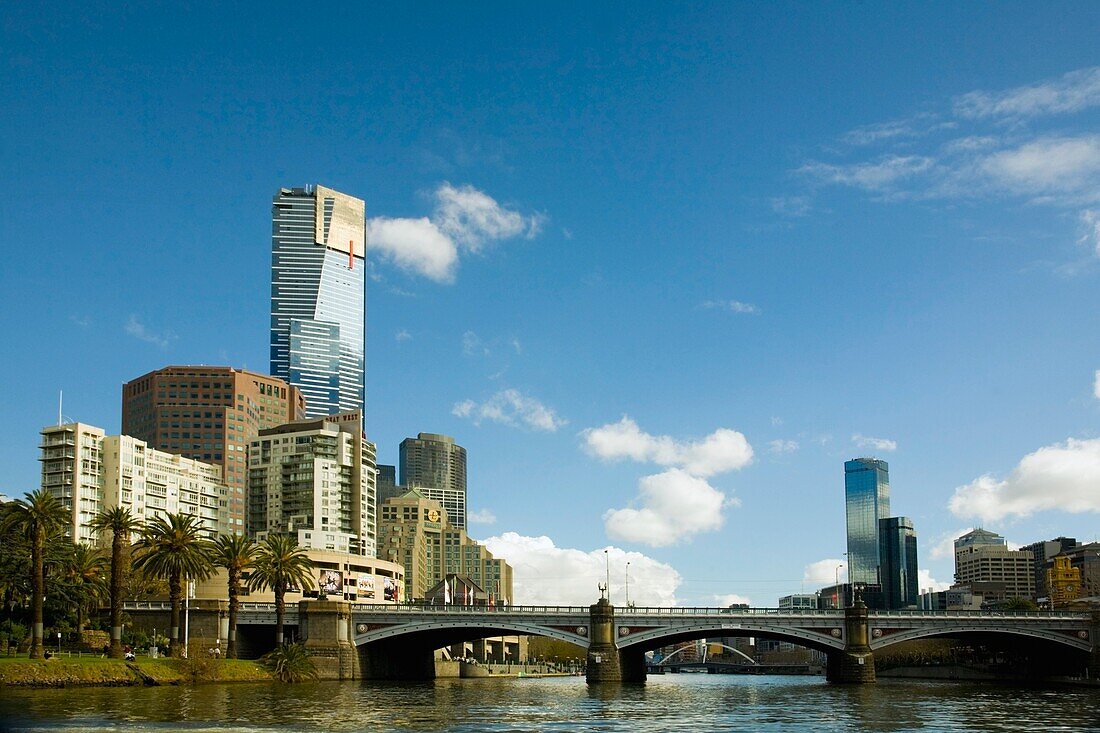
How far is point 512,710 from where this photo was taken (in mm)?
102562

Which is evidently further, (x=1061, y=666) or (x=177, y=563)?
(x=1061, y=666)

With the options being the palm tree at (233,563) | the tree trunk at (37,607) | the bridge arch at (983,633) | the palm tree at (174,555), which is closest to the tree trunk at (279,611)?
the palm tree at (233,563)

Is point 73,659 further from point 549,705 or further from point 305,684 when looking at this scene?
point 549,705

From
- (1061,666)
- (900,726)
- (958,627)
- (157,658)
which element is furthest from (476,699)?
(1061,666)

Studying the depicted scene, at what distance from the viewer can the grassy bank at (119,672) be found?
101m

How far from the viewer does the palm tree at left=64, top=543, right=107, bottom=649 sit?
14150 cm

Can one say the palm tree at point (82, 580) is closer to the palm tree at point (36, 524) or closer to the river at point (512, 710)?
the palm tree at point (36, 524)

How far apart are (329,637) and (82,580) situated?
1175 inches

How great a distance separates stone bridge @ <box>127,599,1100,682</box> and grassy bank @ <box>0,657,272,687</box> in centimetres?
1728

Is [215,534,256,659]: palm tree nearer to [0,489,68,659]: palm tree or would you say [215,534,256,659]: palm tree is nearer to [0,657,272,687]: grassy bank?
[0,657,272,687]: grassy bank

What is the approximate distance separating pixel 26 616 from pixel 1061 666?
436 ft

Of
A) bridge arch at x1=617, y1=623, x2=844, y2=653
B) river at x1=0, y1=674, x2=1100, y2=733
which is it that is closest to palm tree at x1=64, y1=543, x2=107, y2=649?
river at x1=0, y1=674, x2=1100, y2=733

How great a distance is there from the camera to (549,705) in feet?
361

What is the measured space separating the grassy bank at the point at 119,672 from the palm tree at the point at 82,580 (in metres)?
21.7
